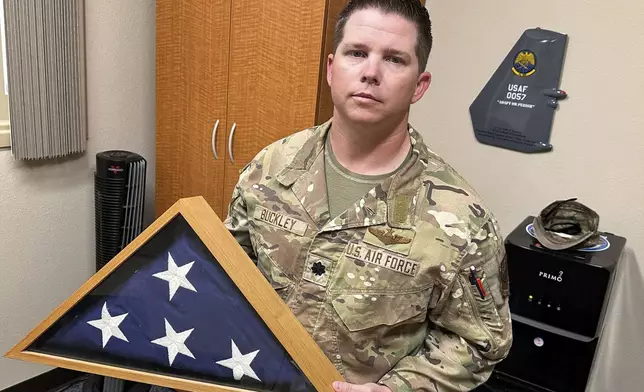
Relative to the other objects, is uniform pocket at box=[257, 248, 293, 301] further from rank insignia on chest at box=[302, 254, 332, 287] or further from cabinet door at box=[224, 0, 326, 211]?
cabinet door at box=[224, 0, 326, 211]

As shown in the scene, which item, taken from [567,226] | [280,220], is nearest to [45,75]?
[280,220]

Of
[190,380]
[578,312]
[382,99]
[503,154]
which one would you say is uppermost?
[382,99]

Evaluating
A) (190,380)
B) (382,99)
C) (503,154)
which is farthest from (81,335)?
(503,154)

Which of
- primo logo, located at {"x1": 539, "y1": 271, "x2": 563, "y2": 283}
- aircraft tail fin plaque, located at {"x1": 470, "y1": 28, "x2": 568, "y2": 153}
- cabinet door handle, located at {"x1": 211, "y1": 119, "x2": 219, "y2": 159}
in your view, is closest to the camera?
primo logo, located at {"x1": 539, "y1": 271, "x2": 563, "y2": 283}

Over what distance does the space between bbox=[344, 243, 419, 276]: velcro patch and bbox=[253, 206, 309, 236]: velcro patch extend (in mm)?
110

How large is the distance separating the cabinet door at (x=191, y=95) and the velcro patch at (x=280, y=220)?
1.08 metres

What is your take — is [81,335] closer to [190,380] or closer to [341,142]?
[190,380]

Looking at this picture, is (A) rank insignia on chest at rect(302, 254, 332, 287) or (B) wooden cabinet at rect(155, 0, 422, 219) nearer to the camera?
(A) rank insignia on chest at rect(302, 254, 332, 287)

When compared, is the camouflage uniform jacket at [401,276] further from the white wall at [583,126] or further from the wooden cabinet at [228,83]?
the white wall at [583,126]

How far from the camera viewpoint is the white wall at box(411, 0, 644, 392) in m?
1.93

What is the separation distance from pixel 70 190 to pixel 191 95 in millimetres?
644

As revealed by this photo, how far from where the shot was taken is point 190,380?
3.23 feet

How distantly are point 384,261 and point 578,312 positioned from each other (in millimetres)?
1002

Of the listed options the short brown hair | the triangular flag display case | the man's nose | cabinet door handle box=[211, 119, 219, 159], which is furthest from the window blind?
the man's nose
